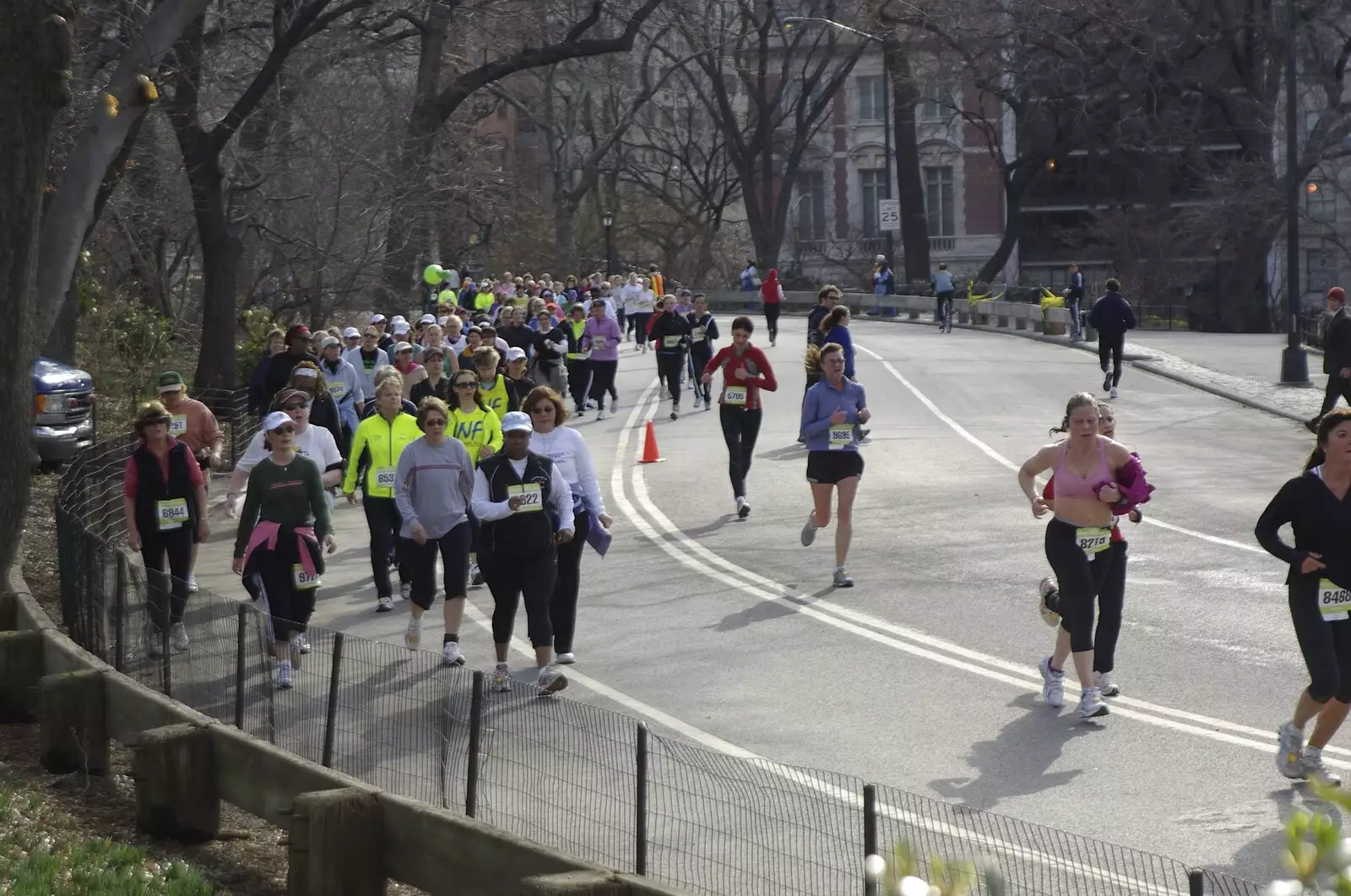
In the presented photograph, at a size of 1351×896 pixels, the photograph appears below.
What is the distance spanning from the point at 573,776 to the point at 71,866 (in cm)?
215

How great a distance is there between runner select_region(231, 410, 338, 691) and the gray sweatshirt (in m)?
0.76

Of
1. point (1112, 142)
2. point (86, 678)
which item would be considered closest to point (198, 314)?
point (86, 678)

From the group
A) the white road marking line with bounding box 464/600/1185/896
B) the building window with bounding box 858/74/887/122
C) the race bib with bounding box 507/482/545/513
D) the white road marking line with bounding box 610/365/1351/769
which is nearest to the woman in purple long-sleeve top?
the white road marking line with bounding box 610/365/1351/769

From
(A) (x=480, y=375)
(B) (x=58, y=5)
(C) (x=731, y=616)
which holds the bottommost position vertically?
(C) (x=731, y=616)

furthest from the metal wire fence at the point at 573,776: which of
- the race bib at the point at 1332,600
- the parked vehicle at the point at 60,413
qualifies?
the parked vehicle at the point at 60,413

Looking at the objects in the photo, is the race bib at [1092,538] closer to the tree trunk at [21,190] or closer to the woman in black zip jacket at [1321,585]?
the woman in black zip jacket at [1321,585]

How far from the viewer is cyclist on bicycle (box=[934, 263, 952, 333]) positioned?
46656 mm

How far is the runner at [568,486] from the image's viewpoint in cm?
1175

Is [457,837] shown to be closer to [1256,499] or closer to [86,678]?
[86,678]

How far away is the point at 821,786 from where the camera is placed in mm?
8578

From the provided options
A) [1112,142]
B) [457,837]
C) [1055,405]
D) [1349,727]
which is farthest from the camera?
[1112,142]

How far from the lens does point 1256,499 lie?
→ 18703 mm

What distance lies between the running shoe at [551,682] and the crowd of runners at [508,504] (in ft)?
0.04

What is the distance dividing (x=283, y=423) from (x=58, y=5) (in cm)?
292
